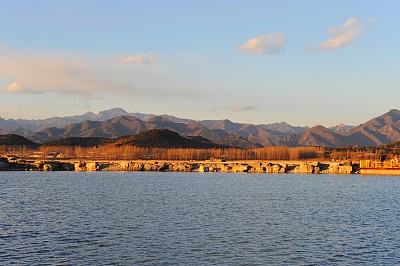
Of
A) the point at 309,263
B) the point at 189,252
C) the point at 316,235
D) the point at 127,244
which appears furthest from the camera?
the point at 316,235

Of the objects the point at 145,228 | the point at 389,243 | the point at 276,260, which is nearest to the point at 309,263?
the point at 276,260

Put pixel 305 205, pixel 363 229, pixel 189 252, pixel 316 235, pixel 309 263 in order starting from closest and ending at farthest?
pixel 309 263, pixel 189 252, pixel 316 235, pixel 363 229, pixel 305 205

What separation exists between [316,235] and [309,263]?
13.3 meters

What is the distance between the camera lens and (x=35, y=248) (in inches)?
1858

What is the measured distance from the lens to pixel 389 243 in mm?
52250

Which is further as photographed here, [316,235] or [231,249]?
[316,235]

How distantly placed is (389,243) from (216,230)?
18.5 m

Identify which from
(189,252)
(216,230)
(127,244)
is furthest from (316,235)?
(127,244)

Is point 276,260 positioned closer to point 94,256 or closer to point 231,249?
point 231,249

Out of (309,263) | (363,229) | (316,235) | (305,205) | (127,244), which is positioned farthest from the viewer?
(305,205)

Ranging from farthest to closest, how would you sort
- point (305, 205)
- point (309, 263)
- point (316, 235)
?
point (305, 205), point (316, 235), point (309, 263)

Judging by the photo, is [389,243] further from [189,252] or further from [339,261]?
[189,252]

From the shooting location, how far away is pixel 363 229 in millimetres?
60719

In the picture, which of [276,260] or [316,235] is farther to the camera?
[316,235]
